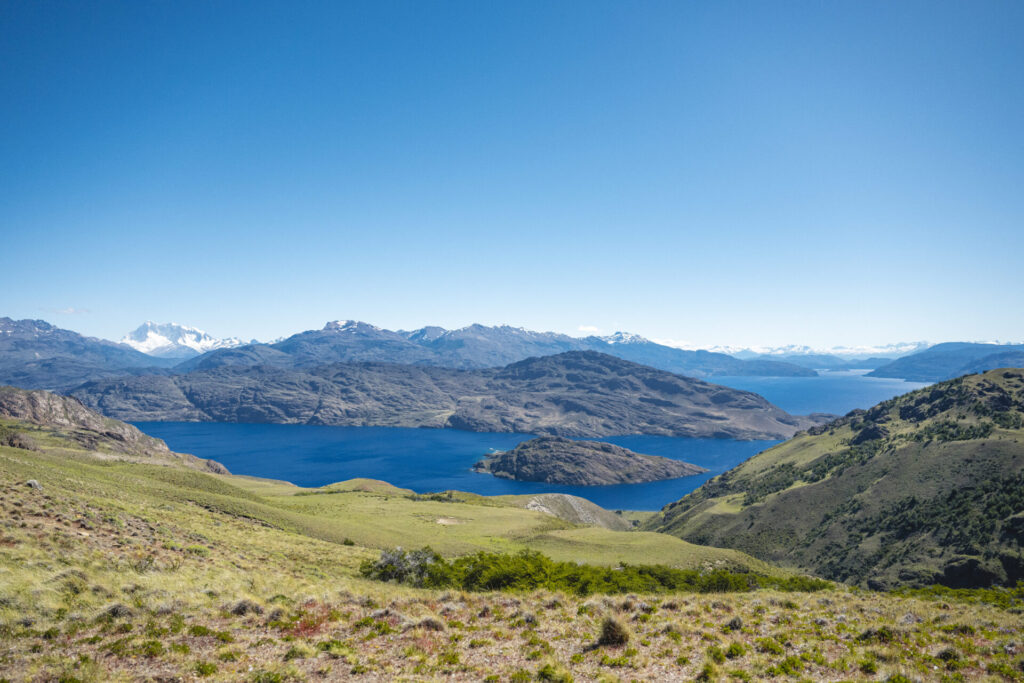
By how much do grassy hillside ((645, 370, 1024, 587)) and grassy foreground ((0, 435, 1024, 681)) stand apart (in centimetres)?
6305

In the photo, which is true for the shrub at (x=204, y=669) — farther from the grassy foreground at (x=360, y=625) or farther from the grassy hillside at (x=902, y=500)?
the grassy hillside at (x=902, y=500)

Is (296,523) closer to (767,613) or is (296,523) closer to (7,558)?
(7,558)

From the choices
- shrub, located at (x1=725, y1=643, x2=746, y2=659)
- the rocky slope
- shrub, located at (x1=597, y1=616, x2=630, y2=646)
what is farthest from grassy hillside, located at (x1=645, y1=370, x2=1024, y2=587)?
the rocky slope

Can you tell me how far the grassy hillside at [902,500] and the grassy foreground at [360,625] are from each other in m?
63.0

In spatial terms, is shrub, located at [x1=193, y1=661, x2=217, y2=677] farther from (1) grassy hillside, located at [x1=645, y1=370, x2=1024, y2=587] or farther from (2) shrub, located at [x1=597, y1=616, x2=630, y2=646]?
(1) grassy hillside, located at [x1=645, y1=370, x2=1024, y2=587]

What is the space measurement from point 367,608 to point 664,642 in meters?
13.5

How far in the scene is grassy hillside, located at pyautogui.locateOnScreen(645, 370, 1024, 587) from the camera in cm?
7412

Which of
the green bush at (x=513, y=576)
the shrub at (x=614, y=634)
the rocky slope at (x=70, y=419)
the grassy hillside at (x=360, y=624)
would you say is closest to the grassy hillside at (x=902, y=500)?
the green bush at (x=513, y=576)

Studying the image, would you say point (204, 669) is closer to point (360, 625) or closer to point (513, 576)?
point (360, 625)

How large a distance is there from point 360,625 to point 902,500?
116 metres

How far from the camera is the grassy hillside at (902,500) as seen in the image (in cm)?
7412

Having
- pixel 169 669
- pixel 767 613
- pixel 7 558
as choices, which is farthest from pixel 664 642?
pixel 7 558

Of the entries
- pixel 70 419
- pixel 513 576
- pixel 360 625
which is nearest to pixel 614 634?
→ pixel 360 625

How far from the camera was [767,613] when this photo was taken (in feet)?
79.9
